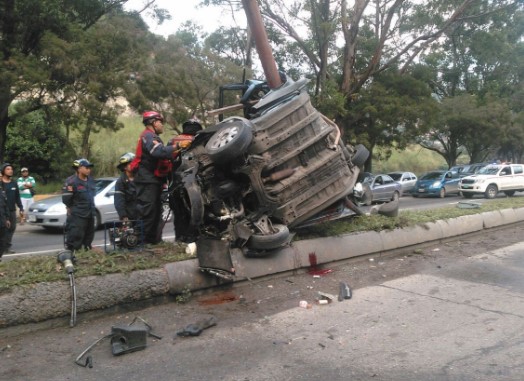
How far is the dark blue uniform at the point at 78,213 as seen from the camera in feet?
20.6

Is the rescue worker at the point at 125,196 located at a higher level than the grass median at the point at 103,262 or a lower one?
higher

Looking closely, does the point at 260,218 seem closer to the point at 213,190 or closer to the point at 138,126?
the point at 213,190

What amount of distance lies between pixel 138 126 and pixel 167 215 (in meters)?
32.3

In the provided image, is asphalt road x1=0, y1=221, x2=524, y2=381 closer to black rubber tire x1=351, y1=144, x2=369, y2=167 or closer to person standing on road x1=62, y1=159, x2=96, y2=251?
black rubber tire x1=351, y1=144, x2=369, y2=167

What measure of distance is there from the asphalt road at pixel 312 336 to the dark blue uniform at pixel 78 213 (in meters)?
2.04

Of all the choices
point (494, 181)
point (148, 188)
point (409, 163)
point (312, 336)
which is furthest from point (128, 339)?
point (409, 163)

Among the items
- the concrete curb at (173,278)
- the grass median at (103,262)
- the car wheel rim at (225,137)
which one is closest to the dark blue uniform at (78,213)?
the grass median at (103,262)

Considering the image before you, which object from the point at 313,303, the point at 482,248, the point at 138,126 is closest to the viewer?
the point at 313,303

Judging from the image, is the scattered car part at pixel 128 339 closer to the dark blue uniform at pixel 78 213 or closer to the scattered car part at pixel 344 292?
the scattered car part at pixel 344 292

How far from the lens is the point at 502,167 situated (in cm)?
2522

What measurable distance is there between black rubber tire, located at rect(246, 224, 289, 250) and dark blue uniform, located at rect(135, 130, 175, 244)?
1224 millimetres

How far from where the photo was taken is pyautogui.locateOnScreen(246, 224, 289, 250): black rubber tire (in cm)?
550

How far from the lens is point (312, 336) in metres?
4.24

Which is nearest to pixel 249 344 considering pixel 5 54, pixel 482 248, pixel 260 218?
pixel 260 218
